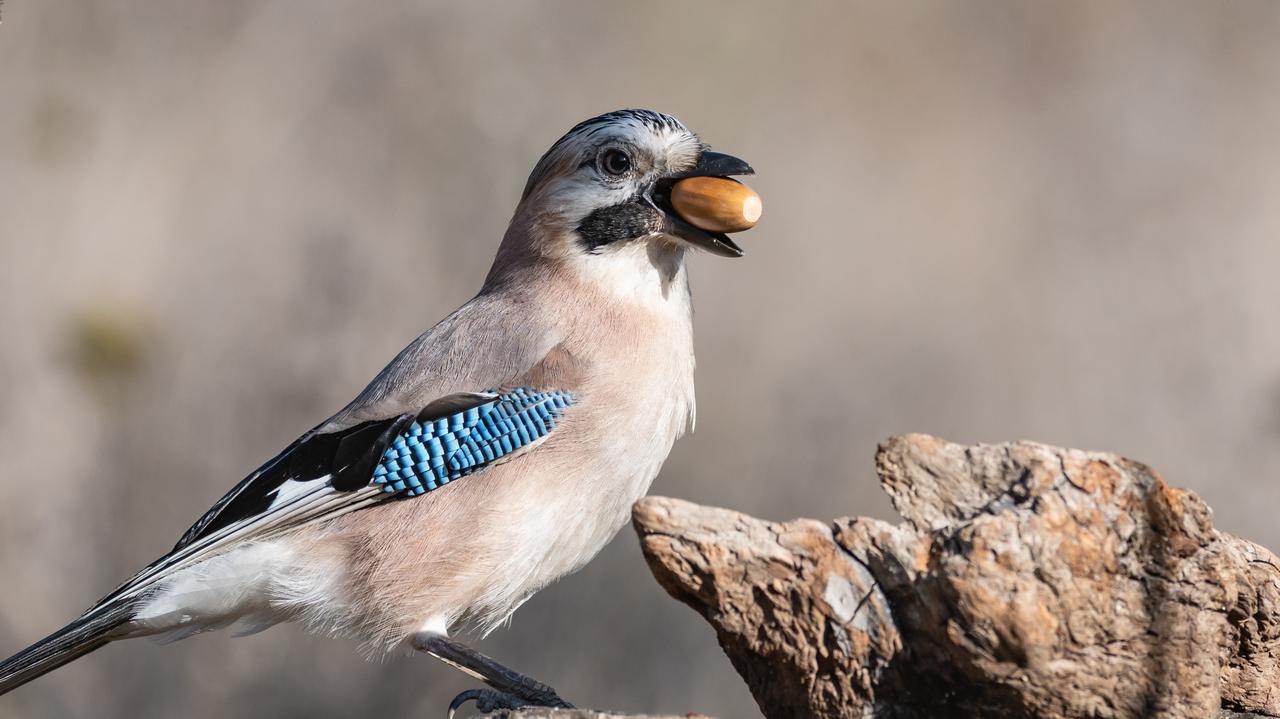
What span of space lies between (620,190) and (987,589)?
167cm

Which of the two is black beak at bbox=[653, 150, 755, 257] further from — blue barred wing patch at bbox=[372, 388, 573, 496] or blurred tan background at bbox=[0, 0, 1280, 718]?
blurred tan background at bbox=[0, 0, 1280, 718]

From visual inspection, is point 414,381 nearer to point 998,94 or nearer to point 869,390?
point 869,390

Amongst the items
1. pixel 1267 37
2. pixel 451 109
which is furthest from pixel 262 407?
pixel 1267 37

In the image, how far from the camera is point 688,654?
577cm

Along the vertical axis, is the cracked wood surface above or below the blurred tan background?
below

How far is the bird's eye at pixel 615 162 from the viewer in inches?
138

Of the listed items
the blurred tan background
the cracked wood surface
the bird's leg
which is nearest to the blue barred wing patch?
the bird's leg

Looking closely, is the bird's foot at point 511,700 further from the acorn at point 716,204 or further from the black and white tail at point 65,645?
the acorn at point 716,204

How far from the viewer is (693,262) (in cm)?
643

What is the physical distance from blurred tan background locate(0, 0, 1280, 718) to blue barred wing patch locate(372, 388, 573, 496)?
2.59 metres

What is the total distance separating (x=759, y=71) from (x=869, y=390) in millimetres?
1741

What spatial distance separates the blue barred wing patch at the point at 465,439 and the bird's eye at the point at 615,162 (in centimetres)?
63

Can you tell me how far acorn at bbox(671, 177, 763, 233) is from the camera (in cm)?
326

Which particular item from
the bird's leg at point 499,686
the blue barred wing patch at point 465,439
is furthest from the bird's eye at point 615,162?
the bird's leg at point 499,686
